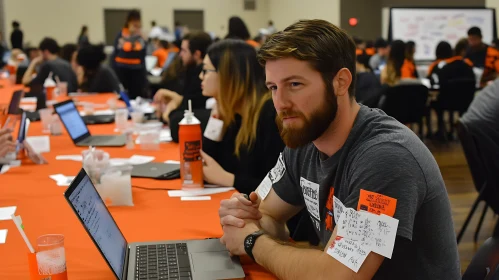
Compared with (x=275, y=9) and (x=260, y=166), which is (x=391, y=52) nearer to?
(x=260, y=166)

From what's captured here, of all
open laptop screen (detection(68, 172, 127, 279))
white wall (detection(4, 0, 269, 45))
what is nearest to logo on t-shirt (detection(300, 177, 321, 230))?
open laptop screen (detection(68, 172, 127, 279))

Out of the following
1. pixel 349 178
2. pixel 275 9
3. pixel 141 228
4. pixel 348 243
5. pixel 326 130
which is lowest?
pixel 141 228

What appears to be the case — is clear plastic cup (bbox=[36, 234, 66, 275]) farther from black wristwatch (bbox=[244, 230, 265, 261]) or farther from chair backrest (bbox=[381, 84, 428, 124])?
chair backrest (bbox=[381, 84, 428, 124])

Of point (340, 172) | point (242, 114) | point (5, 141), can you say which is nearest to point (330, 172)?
point (340, 172)

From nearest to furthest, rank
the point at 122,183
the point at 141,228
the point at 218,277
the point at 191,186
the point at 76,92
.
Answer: the point at 218,277 < the point at 141,228 < the point at 122,183 < the point at 191,186 < the point at 76,92

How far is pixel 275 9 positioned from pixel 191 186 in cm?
1440

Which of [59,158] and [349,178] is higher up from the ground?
[349,178]

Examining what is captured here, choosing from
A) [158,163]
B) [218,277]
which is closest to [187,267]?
[218,277]

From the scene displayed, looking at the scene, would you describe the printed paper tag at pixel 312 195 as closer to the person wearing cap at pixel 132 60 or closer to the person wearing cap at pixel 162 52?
the person wearing cap at pixel 132 60

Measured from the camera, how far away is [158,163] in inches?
105

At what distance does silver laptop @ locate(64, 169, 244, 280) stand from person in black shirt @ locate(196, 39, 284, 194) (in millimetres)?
827

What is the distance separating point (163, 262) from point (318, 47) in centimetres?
66

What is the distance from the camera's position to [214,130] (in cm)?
252

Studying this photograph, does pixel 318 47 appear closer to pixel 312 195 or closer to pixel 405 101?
pixel 312 195
